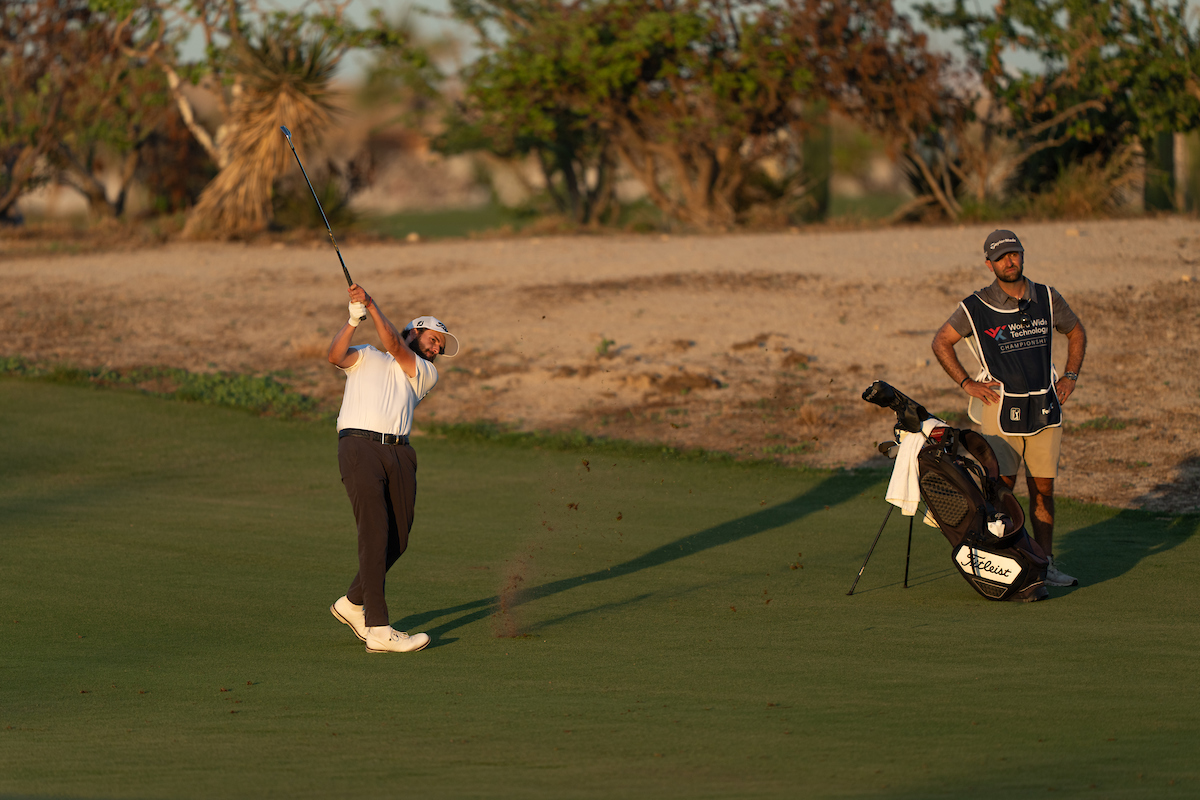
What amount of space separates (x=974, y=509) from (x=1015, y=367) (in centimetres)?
93

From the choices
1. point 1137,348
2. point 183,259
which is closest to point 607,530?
point 1137,348

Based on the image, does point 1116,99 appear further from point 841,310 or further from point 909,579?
point 909,579

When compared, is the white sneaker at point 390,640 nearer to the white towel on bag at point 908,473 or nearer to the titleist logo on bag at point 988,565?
the white towel on bag at point 908,473

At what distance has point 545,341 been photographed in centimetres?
1802

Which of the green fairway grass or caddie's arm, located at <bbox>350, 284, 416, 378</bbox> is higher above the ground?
caddie's arm, located at <bbox>350, 284, 416, 378</bbox>

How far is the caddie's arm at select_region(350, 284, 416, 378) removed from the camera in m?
7.18

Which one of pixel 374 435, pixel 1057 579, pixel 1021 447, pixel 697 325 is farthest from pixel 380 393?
pixel 697 325

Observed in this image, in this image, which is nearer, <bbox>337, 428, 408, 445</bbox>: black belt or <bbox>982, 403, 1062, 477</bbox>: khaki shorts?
<bbox>337, 428, 408, 445</bbox>: black belt

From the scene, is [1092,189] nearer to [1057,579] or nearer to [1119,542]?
[1119,542]

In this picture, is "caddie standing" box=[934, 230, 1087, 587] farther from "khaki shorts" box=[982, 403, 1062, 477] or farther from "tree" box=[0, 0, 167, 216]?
"tree" box=[0, 0, 167, 216]

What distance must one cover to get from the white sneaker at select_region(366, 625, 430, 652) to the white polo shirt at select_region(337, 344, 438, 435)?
0.99 m

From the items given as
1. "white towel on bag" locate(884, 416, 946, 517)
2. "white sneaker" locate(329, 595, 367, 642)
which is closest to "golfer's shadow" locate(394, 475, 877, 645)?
"white sneaker" locate(329, 595, 367, 642)

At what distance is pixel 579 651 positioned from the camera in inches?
288

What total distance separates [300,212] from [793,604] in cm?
2000
